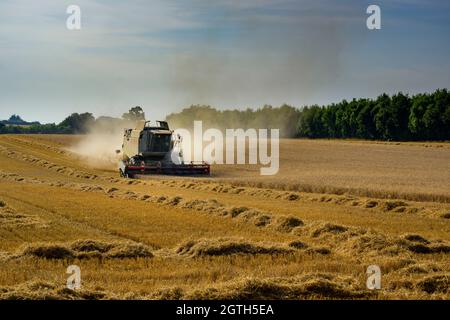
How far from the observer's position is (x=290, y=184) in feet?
123

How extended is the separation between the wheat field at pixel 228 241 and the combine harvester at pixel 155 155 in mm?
8721

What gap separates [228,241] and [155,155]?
103 feet

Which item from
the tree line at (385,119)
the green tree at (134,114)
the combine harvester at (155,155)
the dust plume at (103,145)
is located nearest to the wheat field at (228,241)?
the combine harvester at (155,155)

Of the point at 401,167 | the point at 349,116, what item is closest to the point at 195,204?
the point at 401,167

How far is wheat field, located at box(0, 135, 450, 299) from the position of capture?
39.7ft

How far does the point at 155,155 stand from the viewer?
47.4m

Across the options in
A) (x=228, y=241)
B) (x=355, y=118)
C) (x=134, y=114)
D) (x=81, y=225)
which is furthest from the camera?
(x=355, y=118)

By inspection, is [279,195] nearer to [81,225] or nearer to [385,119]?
[81,225]

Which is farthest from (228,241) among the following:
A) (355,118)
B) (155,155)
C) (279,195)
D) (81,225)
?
(355,118)

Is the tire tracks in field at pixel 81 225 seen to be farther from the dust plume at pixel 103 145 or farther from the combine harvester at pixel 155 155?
the dust plume at pixel 103 145

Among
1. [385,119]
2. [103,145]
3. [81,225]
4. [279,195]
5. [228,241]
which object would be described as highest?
[385,119]

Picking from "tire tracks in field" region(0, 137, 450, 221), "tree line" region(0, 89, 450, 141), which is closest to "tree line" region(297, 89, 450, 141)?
"tree line" region(0, 89, 450, 141)

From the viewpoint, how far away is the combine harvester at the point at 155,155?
154ft

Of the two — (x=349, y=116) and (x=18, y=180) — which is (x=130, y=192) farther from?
(x=349, y=116)
